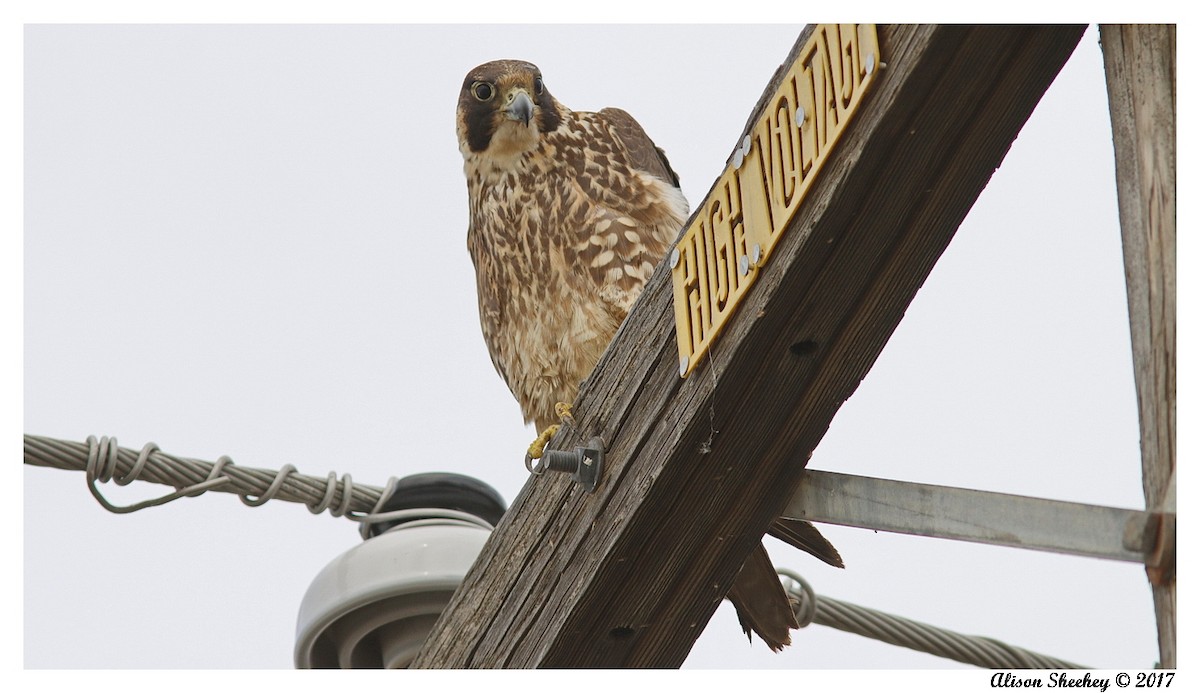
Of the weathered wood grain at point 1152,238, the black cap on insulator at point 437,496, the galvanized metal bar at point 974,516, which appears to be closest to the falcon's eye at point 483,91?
the black cap on insulator at point 437,496

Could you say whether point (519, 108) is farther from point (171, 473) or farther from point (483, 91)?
point (171, 473)

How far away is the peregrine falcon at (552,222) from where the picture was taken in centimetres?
344

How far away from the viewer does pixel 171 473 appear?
306cm

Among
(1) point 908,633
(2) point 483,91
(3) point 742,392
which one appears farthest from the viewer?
(2) point 483,91

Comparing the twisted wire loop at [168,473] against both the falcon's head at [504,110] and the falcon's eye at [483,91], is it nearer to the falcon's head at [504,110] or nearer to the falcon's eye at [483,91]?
the falcon's head at [504,110]

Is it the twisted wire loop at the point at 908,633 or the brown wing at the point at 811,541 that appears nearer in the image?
A: the brown wing at the point at 811,541

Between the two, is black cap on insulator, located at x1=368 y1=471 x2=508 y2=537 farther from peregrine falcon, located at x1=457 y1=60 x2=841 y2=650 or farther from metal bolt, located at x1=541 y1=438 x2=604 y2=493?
metal bolt, located at x1=541 y1=438 x2=604 y2=493

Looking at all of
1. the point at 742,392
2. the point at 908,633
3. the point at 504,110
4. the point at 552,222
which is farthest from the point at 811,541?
the point at 504,110

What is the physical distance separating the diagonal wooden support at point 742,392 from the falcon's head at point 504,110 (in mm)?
1563

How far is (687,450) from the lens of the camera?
2.04m

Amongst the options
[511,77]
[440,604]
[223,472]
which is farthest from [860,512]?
[511,77]

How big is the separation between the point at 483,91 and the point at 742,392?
2.19 metres

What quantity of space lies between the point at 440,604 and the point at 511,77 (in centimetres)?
149

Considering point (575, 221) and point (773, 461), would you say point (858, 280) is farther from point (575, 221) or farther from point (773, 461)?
point (575, 221)
